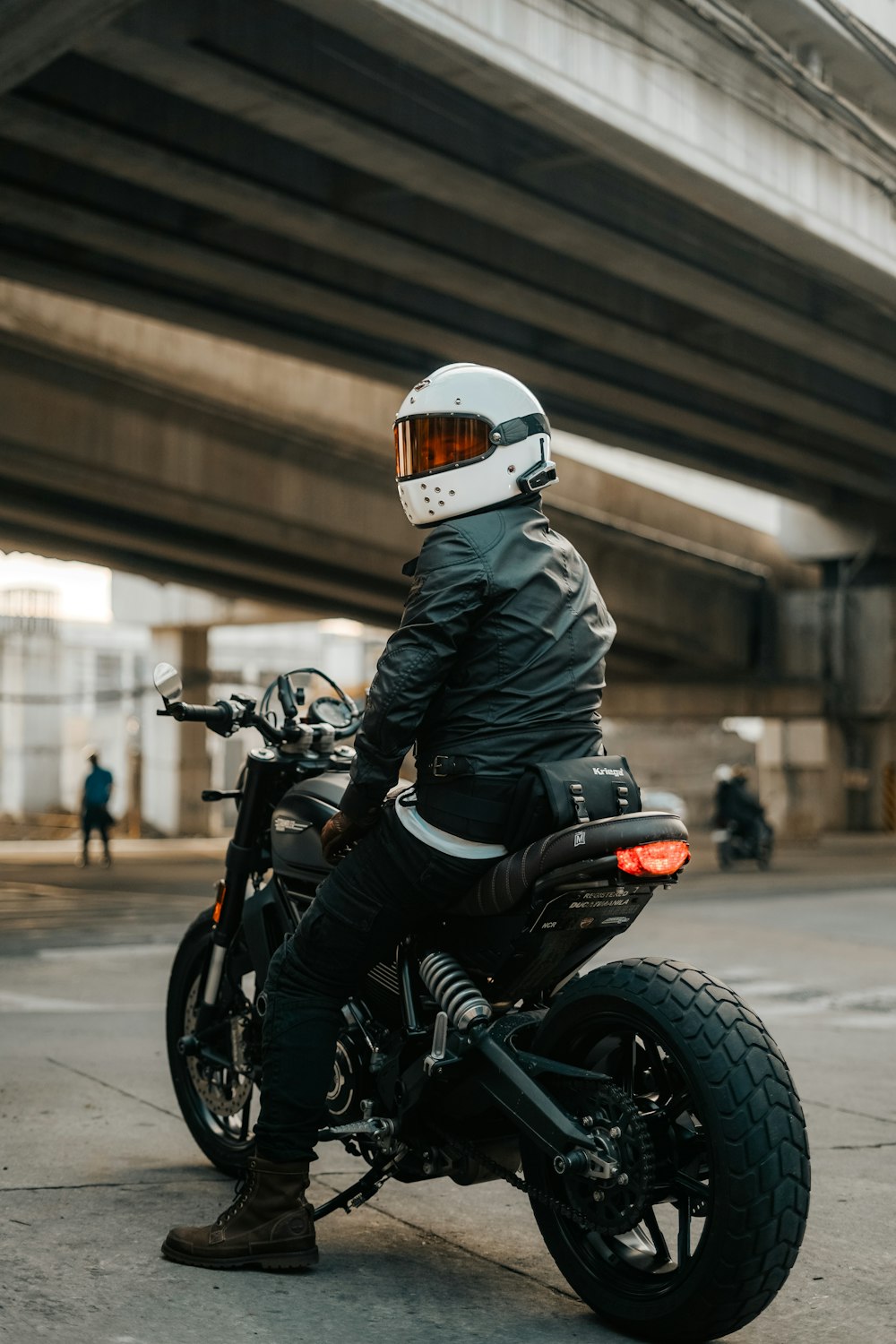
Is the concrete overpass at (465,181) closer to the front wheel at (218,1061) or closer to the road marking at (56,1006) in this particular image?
the road marking at (56,1006)

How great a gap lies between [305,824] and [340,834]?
517 mm

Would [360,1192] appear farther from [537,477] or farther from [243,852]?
[537,477]

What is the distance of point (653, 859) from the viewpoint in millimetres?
3695

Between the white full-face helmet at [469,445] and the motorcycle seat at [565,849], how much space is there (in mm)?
843

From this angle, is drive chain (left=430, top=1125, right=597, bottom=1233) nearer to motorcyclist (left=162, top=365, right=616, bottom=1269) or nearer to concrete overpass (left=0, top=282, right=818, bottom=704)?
motorcyclist (left=162, top=365, right=616, bottom=1269)

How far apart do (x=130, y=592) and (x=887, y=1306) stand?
43.4 meters

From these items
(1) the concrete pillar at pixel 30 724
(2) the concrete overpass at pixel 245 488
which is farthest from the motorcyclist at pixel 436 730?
(1) the concrete pillar at pixel 30 724

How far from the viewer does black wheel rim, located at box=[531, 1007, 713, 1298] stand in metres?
3.47

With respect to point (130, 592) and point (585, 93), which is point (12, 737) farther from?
point (585, 93)

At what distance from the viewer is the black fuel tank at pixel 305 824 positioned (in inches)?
175

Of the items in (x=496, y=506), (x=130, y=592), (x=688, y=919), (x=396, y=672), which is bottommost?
(x=688, y=919)

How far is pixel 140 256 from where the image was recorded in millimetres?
19625

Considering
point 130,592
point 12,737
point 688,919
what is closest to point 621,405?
point 688,919

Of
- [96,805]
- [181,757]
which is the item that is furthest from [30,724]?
[96,805]
